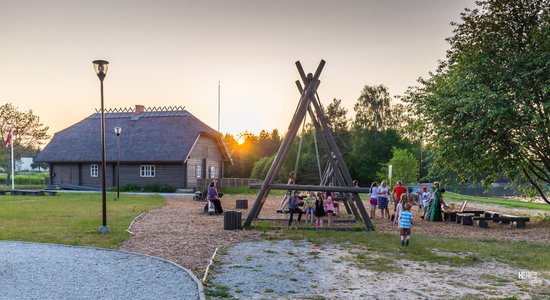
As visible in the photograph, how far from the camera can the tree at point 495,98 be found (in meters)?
Result: 17.6

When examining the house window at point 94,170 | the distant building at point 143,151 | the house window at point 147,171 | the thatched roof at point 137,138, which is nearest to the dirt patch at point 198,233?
the distant building at point 143,151

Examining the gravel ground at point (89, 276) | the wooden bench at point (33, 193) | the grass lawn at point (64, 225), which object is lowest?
the gravel ground at point (89, 276)

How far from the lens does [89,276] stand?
28.7 ft

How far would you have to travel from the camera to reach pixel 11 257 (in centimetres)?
1046

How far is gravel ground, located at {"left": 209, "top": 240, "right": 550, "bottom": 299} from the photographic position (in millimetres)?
7672

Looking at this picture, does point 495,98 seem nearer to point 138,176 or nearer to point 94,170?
point 138,176

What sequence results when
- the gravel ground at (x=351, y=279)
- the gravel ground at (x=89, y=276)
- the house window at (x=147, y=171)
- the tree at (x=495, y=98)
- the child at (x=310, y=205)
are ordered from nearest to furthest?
the gravel ground at (x=89, y=276), the gravel ground at (x=351, y=279), the child at (x=310, y=205), the tree at (x=495, y=98), the house window at (x=147, y=171)

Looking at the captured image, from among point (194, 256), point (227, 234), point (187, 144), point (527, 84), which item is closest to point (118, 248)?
point (194, 256)

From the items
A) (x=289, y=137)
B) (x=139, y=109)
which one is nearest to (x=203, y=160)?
(x=139, y=109)

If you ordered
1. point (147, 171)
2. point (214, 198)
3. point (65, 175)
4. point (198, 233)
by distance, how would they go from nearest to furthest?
1. point (198, 233)
2. point (214, 198)
3. point (147, 171)
4. point (65, 175)

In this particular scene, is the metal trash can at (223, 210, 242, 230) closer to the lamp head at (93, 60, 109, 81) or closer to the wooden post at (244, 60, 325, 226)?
the wooden post at (244, 60, 325, 226)

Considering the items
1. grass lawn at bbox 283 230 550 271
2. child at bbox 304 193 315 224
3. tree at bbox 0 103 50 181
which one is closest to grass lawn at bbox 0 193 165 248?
grass lawn at bbox 283 230 550 271

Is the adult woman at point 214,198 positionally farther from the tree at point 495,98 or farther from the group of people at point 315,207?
the tree at point 495,98

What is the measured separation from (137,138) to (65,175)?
8336 millimetres
